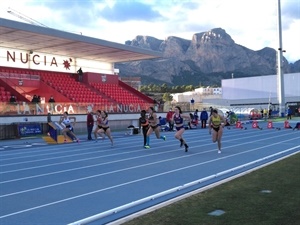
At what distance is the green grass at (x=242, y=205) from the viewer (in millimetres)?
5914

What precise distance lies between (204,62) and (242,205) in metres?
177

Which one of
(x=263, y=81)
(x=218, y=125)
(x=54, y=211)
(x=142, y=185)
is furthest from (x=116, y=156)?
(x=263, y=81)

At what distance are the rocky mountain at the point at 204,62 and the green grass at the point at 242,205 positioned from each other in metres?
150

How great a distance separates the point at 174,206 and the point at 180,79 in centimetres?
16022

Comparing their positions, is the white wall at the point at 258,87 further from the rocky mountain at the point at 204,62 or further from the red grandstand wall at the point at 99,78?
the rocky mountain at the point at 204,62

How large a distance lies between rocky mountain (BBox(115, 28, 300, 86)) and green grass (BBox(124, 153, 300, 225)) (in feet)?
492

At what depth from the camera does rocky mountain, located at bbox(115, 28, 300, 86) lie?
165375mm

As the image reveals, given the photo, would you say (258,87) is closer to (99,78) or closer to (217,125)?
(99,78)

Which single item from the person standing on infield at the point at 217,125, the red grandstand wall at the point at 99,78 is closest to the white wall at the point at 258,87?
the red grandstand wall at the point at 99,78

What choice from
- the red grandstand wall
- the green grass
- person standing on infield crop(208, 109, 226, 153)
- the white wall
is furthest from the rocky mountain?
the green grass

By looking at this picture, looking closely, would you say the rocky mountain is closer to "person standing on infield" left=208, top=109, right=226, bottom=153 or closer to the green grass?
"person standing on infield" left=208, top=109, right=226, bottom=153

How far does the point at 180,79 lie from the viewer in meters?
166

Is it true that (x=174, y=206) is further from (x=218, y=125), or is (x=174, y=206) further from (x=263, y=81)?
(x=263, y=81)

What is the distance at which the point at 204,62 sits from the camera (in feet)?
594
